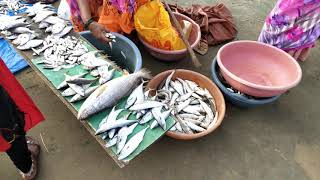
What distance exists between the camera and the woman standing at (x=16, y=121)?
215 cm

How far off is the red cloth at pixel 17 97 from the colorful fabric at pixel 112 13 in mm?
1316

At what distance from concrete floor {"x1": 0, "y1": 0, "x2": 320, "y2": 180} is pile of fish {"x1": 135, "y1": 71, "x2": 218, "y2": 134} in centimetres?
24

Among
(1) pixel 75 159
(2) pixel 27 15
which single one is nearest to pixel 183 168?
(1) pixel 75 159

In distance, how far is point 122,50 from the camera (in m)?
3.39

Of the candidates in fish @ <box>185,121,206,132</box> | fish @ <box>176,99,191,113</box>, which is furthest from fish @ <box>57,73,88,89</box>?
fish @ <box>185,121,206,132</box>

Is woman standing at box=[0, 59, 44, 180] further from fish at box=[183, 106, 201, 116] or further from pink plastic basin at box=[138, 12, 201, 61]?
pink plastic basin at box=[138, 12, 201, 61]

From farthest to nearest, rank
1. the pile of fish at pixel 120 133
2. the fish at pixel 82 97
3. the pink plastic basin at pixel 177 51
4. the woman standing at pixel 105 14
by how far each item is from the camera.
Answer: the pink plastic basin at pixel 177 51
the woman standing at pixel 105 14
the fish at pixel 82 97
the pile of fish at pixel 120 133

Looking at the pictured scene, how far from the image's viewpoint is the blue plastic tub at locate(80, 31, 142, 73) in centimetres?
322

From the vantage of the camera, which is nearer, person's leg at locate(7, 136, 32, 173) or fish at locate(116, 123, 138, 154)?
fish at locate(116, 123, 138, 154)

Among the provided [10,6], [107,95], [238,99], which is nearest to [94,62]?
[107,95]

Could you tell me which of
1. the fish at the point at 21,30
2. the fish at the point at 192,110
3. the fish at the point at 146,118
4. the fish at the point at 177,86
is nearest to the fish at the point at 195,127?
the fish at the point at 192,110

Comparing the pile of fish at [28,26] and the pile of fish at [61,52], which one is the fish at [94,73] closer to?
the pile of fish at [61,52]

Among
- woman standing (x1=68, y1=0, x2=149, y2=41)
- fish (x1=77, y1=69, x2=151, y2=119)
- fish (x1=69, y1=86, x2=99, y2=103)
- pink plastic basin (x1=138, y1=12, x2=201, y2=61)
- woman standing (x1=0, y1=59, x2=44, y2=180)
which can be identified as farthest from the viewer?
pink plastic basin (x1=138, y1=12, x2=201, y2=61)

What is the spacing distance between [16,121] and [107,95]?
72 cm
